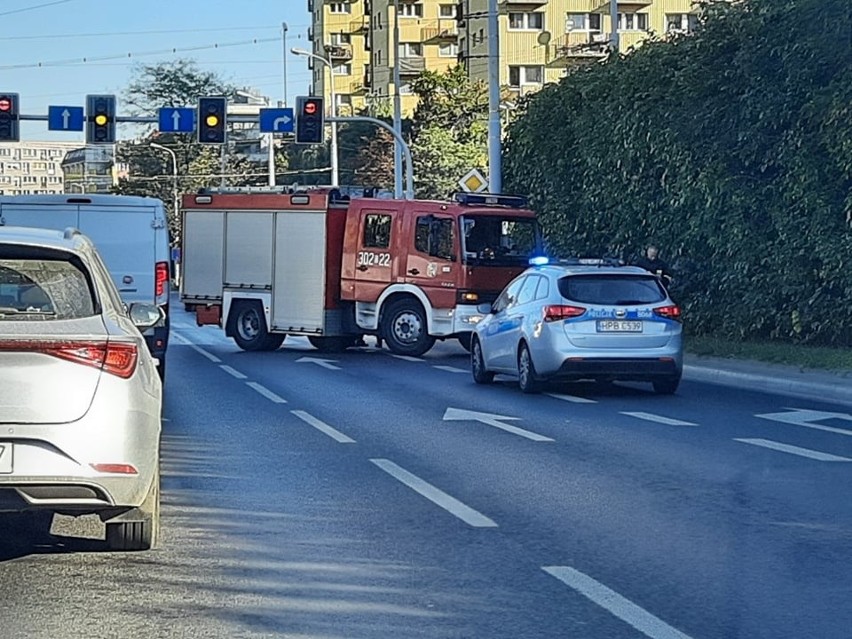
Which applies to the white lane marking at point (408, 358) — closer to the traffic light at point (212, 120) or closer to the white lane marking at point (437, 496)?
the white lane marking at point (437, 496)

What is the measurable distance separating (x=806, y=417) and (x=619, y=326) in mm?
2689

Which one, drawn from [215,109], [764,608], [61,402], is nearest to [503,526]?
[764,608]

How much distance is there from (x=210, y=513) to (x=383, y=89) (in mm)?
79847

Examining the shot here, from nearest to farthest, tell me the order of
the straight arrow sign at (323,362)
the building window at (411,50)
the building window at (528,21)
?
the straight arrow sign at (323,362), the building window at (528,21), the building window at (411,50)

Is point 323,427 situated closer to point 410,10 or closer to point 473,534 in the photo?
point 473,534

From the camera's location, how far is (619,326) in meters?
17.1

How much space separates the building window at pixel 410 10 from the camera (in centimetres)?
8638

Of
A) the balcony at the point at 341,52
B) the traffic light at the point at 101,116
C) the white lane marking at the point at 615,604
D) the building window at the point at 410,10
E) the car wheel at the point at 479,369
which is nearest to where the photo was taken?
the white lane marking at the point at 615,604

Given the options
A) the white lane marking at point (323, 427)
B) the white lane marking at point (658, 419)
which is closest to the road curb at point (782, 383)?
the white lane marking at point (658, 419)

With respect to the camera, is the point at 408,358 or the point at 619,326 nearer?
the point at 619,326

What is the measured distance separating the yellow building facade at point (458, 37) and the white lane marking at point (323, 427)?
3950 centimetres

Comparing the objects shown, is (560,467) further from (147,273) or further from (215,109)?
(215,109)

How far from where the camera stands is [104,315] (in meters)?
7.36

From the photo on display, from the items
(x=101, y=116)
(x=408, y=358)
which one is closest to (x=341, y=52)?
(x=101, y=116)
